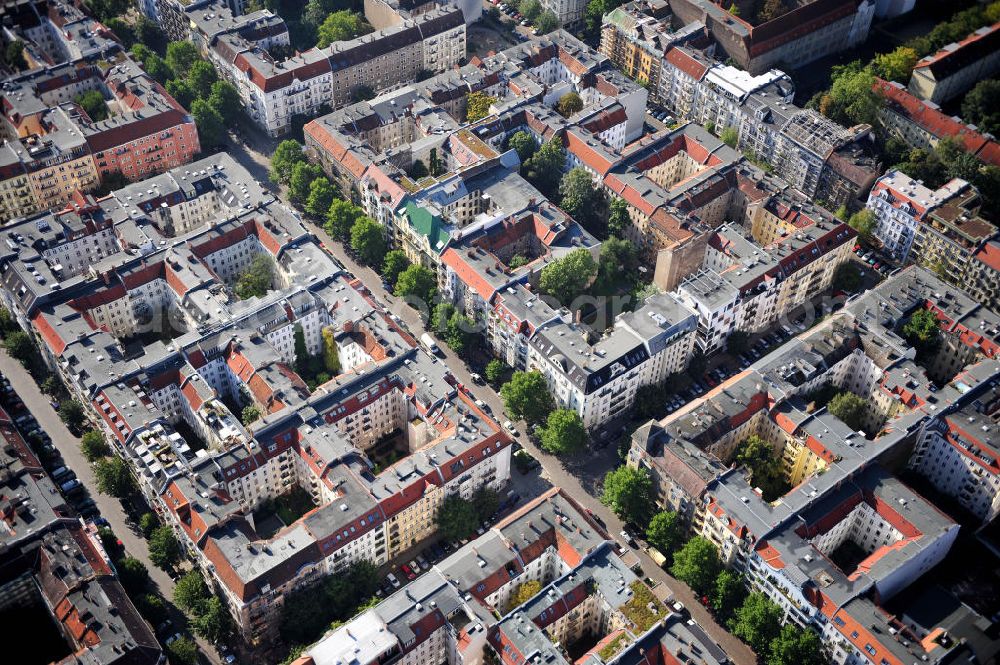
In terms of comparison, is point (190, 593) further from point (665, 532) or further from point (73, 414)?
point (665, 532)

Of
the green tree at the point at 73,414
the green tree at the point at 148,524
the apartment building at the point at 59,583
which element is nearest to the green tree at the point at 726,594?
the apartment building at the point at 59,583

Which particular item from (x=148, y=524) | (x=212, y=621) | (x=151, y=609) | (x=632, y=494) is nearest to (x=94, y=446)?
(x=148, y=524)

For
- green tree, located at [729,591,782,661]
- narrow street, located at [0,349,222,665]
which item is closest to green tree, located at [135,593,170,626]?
narrow street, located at [0,349,222,665]

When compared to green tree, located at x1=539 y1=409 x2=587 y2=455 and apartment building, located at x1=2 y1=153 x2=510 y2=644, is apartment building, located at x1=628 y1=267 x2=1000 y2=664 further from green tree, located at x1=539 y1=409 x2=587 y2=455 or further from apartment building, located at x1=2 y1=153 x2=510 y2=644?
apartment building, located at x1=2 y1=153 x2=510 y2=644

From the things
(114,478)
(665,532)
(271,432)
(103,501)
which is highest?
(271,432)

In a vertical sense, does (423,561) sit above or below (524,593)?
below

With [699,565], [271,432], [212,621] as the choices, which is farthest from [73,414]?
[699,565]

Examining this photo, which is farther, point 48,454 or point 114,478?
point 48,454

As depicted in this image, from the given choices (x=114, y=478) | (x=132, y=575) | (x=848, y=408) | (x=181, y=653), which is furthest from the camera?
(x=848, y=408)

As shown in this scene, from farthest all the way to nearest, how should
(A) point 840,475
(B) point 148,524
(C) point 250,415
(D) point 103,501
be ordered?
1. (C) point 250,415
2. (D) point 103,501
3. (B) point 148,524
4. (A) point 840,475
